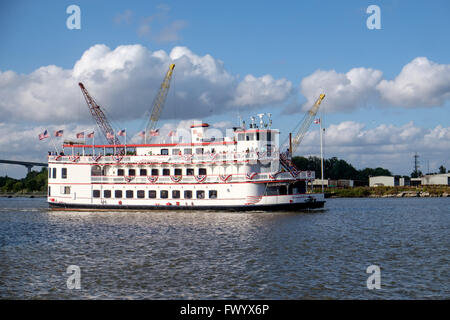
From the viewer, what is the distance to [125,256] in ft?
80.5

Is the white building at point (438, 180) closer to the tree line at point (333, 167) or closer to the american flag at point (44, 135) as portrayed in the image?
the tree line at point (333, 167)

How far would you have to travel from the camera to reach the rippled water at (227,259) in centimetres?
1766

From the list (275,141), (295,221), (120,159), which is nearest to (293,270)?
(295,221)

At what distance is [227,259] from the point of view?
2352 cm

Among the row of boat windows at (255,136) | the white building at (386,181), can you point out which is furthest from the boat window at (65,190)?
the white building at (386,181)

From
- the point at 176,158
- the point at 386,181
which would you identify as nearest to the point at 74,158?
the point at 176,158

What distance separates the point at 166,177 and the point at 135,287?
33.3 m

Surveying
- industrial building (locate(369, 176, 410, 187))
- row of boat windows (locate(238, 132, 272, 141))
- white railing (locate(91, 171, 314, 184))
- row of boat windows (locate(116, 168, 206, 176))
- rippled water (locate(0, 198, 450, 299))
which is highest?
row of boat windows (locate(238, 132, 272, 141))

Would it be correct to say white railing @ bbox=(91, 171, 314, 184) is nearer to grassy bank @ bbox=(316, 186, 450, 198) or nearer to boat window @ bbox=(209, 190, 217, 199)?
boat window @ bbox=(209, 190, 217, 199)

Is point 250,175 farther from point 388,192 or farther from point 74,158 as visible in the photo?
point 388,192

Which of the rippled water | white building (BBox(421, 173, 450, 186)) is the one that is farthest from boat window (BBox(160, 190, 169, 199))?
white building (BBox(421, 173, 450, 186))

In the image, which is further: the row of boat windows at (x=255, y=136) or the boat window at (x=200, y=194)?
the boat window at (x=200, y=194)

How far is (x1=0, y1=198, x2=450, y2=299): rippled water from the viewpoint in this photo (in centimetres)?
1766
